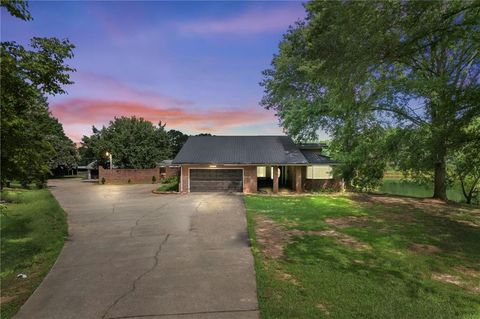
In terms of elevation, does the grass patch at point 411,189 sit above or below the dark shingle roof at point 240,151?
below

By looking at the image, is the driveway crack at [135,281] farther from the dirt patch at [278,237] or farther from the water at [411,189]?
the water at [411,189]

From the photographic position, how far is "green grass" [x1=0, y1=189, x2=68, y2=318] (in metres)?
7.38

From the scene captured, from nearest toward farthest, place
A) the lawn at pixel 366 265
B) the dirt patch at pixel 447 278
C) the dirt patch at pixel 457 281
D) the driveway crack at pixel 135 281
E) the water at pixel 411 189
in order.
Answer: the lawn at pixel 366 265
the driveway crack at pixel 135 281
the dirt patch at pixel 457 281
the dirt patch at pixel 447 278
the water at pixel 411 189

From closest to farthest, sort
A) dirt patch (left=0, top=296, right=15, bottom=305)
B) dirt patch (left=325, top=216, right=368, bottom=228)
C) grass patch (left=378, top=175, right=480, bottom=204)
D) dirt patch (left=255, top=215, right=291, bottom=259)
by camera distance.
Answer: dirt patch (left=0, top=296, right=15, bottom=305)
dirt patch (left=255, top=215, right=291, bottom=259)
dirt patch (left=325, top=216, right=368, bottom=228)
grass patch (left=378, top=175, right=480, bottom=204)

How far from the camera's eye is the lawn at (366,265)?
601cm

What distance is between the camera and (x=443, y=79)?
16.2 metres

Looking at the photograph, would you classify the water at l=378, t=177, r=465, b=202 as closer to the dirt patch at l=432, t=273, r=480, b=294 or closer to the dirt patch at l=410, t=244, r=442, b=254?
the dirt patch at l=410, t=244, r=442, b=254

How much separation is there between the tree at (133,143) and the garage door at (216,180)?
75.3 feet

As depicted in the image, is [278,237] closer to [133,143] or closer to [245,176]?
[245,176]

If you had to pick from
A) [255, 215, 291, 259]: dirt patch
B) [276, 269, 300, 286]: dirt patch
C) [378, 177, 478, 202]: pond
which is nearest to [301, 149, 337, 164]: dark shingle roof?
[378, 177, 478, 202]: pond

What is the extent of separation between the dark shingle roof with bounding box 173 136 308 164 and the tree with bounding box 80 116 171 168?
18.5 metres

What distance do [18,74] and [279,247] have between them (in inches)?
284

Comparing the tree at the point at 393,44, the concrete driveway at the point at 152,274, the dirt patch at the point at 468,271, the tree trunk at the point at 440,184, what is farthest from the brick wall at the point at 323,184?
the dirt patch at the point at 468,271

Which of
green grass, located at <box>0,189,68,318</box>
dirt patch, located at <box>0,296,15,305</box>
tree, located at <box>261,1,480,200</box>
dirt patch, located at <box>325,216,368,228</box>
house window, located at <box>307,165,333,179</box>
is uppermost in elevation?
tree, located at <box>261,1,480,200</box>
